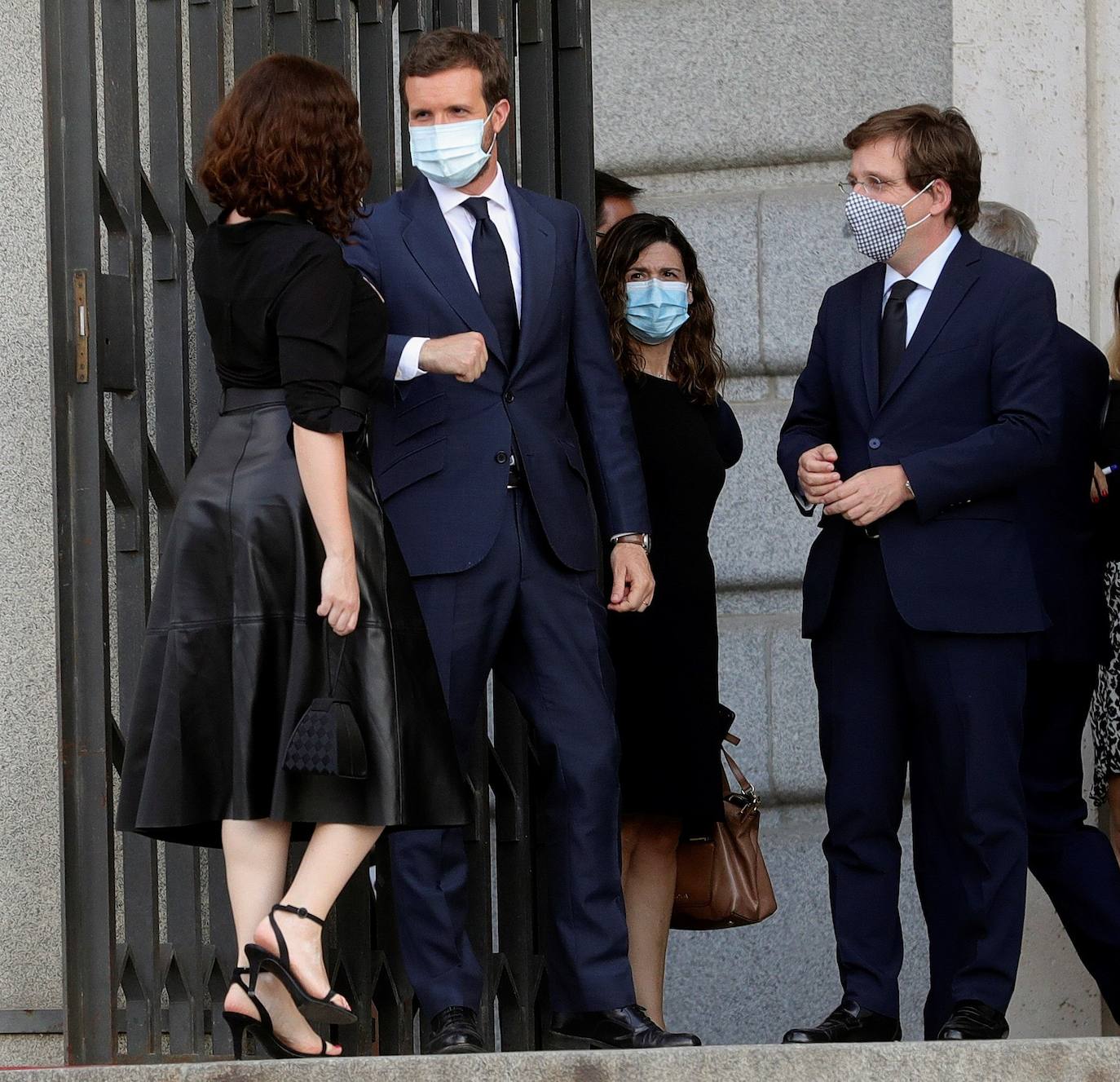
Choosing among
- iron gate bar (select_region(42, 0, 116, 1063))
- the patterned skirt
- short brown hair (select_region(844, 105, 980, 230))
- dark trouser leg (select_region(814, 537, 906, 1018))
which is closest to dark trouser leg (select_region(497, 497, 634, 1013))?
dark trouser leg (select_region(814, 537, 906, 1018))

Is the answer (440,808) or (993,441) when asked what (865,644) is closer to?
(993,441)

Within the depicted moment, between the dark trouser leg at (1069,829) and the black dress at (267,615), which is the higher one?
the black dress at (267,615)

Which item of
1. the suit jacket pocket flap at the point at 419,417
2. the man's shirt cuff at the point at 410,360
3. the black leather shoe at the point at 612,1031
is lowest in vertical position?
the black leather shoe at the point at 612,1031

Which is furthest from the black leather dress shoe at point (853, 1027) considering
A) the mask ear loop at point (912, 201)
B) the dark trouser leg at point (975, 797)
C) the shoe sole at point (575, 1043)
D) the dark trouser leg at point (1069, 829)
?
the mask ear loop at point (912, 201)

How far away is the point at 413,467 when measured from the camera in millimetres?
3887

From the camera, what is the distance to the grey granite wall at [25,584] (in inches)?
196

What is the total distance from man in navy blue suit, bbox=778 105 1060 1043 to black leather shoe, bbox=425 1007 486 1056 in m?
0.65

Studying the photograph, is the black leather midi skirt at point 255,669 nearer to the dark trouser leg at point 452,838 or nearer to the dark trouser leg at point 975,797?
the dark trouser leg at point 452,838

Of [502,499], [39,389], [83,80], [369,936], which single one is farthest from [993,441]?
[39,389]

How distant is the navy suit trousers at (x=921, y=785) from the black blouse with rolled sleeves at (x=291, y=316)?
3.97ft

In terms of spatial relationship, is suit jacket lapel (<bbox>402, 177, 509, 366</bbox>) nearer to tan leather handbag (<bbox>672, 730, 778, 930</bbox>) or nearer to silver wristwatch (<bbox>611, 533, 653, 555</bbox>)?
silver wristwatch (<bbox>611, 533, 653, 555</bbox>)

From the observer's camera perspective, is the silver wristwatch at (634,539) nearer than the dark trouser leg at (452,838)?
No

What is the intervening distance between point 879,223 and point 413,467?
112 cm

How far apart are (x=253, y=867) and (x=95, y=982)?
65cm
